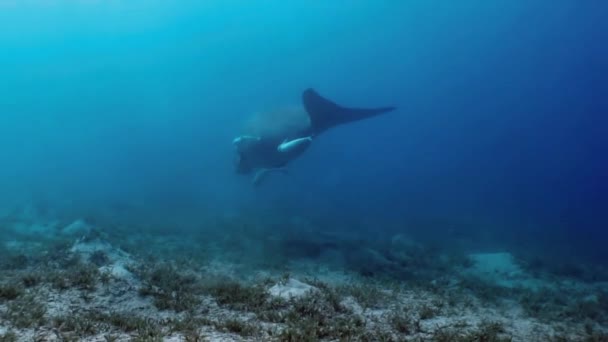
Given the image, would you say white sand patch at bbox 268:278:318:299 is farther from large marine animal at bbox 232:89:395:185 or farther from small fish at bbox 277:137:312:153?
large marine animal at bbox 232:89:395:185

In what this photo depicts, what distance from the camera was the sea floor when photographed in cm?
489

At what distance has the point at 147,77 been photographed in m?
134

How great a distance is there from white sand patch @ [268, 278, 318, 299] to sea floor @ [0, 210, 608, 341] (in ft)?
0.06

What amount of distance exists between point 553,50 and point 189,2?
3558 inches

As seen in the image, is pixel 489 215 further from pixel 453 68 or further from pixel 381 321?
pixel 453 68

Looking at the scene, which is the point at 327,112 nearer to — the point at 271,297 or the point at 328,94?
the point at 271,297

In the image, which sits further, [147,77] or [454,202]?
[147,77]

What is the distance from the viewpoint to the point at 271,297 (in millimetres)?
6281

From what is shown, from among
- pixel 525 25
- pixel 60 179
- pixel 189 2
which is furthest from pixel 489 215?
pixel 189 2

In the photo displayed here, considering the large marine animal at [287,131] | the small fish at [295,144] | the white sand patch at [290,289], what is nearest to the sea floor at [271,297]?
the white sand patch at [290,289]

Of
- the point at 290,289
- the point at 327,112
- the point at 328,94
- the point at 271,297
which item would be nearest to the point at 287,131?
the point at 327,112

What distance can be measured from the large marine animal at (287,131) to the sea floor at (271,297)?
13.3 feet

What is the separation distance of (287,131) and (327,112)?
229 centimetres

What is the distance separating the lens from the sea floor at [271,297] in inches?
193
